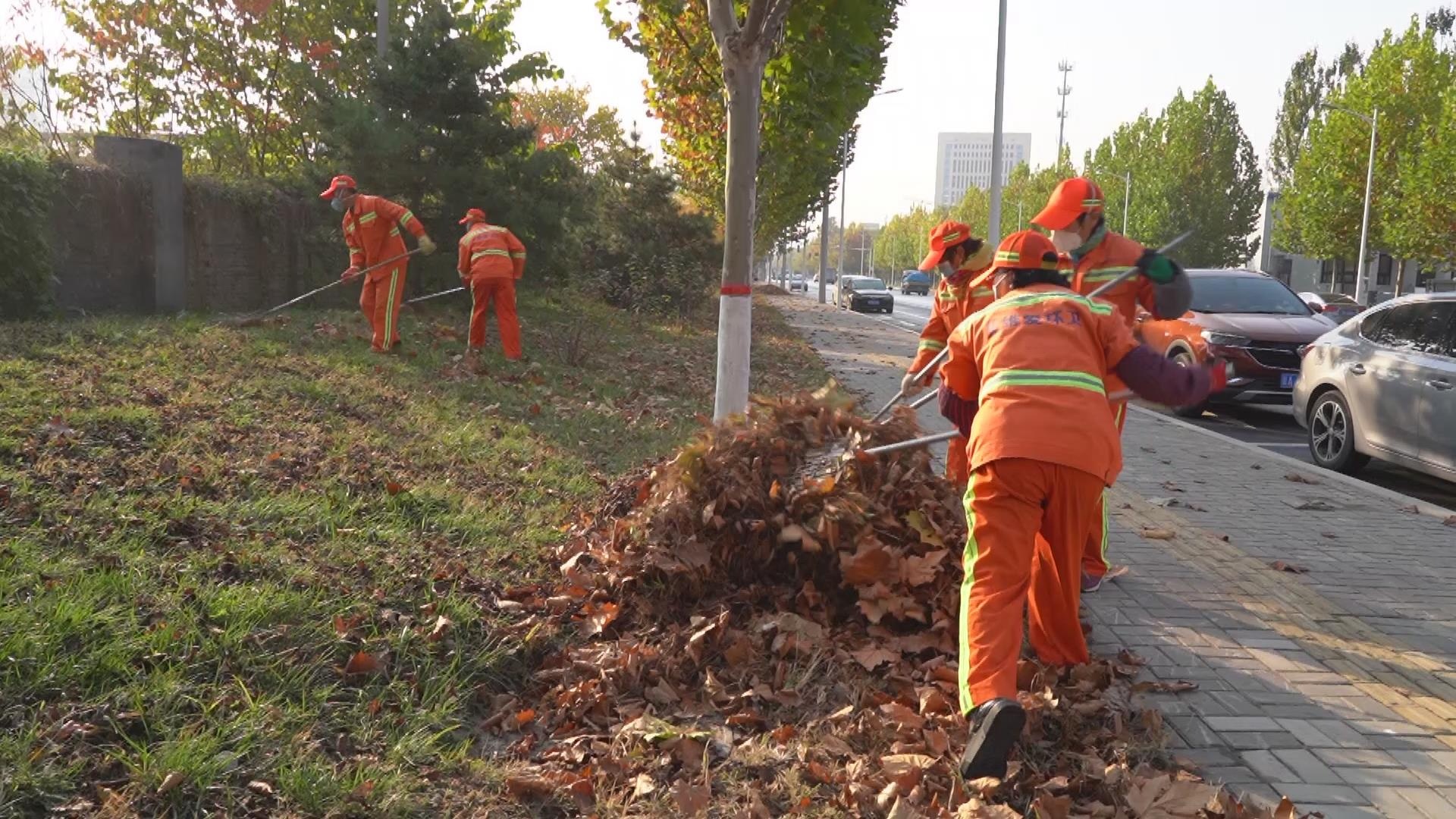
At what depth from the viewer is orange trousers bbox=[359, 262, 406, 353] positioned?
34.1ft

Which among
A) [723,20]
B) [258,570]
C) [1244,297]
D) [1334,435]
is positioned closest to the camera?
[258,570]

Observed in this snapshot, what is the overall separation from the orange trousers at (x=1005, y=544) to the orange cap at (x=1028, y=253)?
77 centimetres

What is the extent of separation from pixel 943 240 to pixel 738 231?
6.13 ft

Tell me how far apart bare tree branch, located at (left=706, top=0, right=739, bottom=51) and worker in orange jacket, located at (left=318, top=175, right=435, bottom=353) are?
173 inches

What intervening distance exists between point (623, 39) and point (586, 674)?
9.86 meters

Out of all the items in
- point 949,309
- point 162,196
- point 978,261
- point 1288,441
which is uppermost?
point 162,196

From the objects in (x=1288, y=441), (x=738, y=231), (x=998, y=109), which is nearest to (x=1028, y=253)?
(x=738, y=231)

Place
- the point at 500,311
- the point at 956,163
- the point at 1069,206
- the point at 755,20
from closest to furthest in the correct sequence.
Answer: the point at 1069,206 → the point at 755,20 → the point at 500,311 → the point at 956,163

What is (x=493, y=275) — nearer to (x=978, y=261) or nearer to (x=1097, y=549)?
(x=978, y=261)

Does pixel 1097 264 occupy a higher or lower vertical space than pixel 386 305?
higher

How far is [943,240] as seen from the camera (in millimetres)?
6059

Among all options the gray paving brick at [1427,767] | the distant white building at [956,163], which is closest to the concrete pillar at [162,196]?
the gray paving brick at [1427,767]

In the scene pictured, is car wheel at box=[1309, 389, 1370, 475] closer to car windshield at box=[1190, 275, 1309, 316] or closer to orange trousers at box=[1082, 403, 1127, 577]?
car windshield at box=[1190, 275, 1309, 316]

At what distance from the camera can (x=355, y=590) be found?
170 inches
